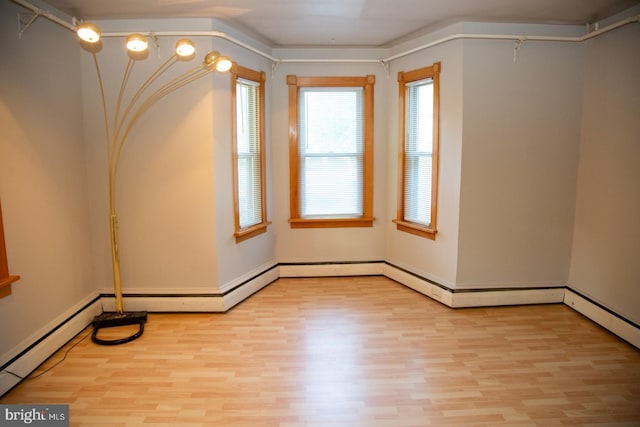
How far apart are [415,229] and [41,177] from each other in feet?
11.2

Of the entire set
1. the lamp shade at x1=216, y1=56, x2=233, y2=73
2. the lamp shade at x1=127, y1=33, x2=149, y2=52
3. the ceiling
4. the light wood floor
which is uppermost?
the ceiling

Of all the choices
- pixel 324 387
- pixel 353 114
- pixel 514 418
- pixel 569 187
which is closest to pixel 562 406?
pixel 514 418

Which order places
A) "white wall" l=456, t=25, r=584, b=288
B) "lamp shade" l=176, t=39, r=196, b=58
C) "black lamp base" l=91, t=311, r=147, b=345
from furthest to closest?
1. "white wall" l=456, t=25, r=584, b=288
2. "black lamp base" l=91, t=311, r=147, b=345
3. "lamp shade" l=176, t=39, r=196, b=58

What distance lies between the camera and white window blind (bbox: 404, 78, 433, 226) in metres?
4.48

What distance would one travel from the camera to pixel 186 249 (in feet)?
13.2

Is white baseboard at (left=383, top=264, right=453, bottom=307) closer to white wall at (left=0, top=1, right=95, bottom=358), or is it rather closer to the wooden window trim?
white wall at (left=0, top=1, right=95, bottom=358)

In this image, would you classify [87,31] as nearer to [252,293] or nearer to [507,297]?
[252,293]

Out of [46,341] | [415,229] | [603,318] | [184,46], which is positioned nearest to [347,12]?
[184,46]

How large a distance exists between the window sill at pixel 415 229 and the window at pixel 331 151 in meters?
0.36

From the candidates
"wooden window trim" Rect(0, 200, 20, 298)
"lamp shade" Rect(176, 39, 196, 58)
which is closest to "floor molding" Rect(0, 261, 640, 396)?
"wooden window trim" Rect(0, 200, 20, 298)

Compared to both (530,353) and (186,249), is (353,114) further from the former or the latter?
(530,353)

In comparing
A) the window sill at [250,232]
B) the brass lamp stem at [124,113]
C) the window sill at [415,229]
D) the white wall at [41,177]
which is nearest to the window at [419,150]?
the window sill at [415,229]

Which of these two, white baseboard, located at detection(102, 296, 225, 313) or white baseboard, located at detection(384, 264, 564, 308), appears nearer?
white baseboard, located at detection(102, 296, 225, 313)

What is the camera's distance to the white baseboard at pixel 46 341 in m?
2.80
